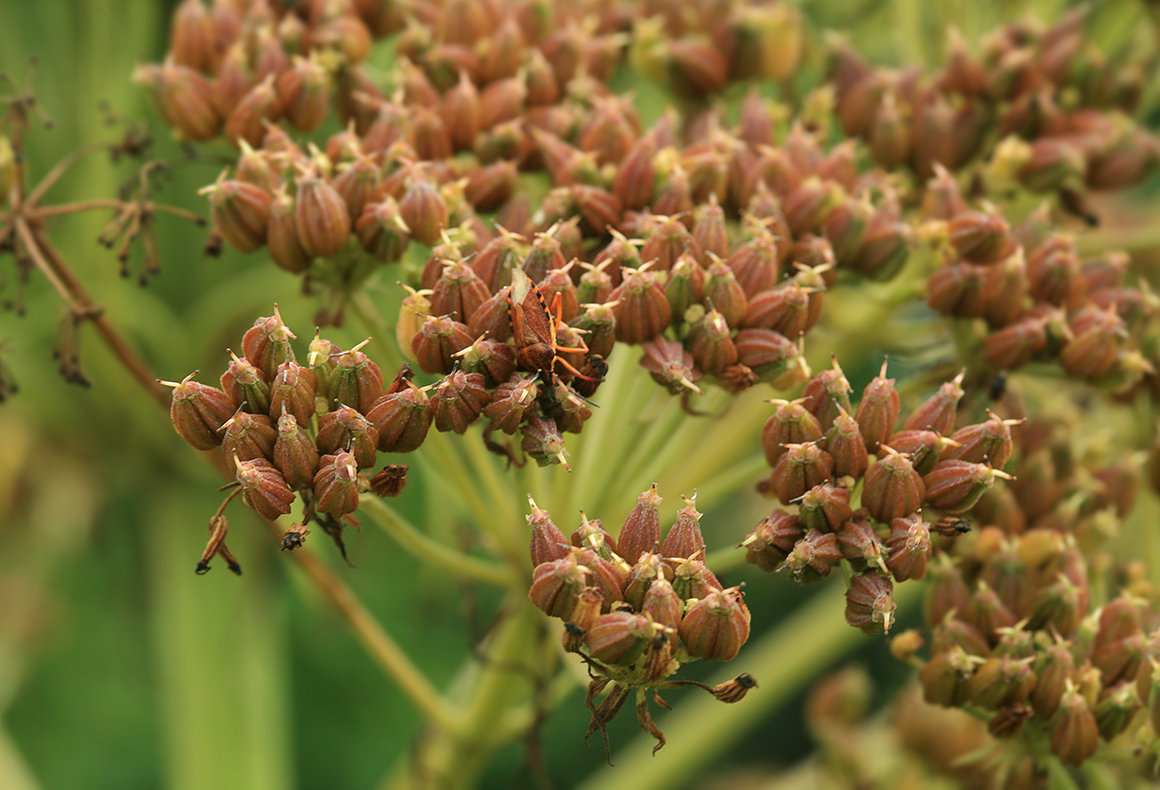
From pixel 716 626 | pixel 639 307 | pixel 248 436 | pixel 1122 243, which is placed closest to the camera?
pixel 716 626

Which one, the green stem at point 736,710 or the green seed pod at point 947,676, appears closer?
the green seed pod at point 947,676

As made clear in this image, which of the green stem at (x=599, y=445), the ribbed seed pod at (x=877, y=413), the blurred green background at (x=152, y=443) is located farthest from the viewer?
the blurred green background at (x=152, y=443)

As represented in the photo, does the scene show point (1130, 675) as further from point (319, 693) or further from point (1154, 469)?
point (319, 693)

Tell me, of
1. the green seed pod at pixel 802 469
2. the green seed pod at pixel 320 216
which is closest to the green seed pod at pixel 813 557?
the green seed pod at pixel 802 469

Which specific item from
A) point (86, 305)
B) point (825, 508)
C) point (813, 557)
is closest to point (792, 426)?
point (825, 508)

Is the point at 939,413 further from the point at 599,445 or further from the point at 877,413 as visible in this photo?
the point at 599,445

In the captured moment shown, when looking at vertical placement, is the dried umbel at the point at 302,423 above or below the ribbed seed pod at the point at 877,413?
above

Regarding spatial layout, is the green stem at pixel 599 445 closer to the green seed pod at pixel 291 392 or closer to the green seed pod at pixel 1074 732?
the green seed pod at pixel 291 392
